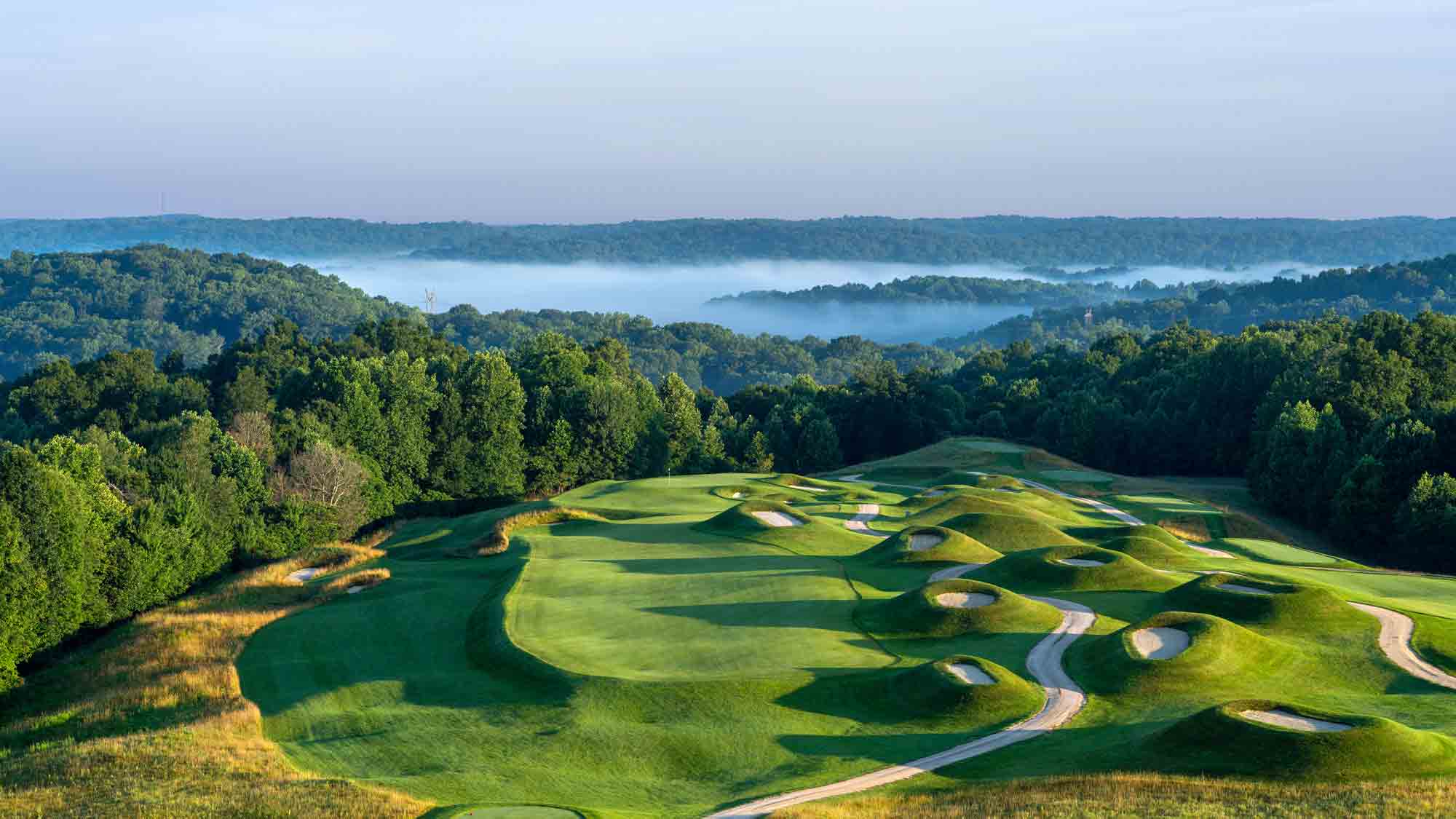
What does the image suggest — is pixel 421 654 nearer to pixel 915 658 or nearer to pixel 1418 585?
pixel 915 658

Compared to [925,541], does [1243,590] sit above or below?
above

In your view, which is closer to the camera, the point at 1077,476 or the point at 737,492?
the point at 737,492

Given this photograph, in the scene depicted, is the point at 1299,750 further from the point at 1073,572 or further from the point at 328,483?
the point at 328,483

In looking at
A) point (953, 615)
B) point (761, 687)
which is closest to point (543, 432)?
point (953, 615)

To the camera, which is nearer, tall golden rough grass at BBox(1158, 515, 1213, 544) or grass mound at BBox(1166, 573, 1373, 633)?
grass mound at BBox(1166, 573, 1373, 633)

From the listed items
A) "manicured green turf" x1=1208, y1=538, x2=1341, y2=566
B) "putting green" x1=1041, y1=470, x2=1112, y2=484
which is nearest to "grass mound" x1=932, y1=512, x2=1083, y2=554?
"manicured green turf" x1=1208, y1=538, x2=1341, y2=566

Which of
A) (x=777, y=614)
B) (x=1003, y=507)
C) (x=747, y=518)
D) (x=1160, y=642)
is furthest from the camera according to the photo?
(x=1003, y=507)

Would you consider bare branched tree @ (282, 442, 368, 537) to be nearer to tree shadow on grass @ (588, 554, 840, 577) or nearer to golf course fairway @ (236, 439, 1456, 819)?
golf course fairway @ (236, 439, 1456, 819)
